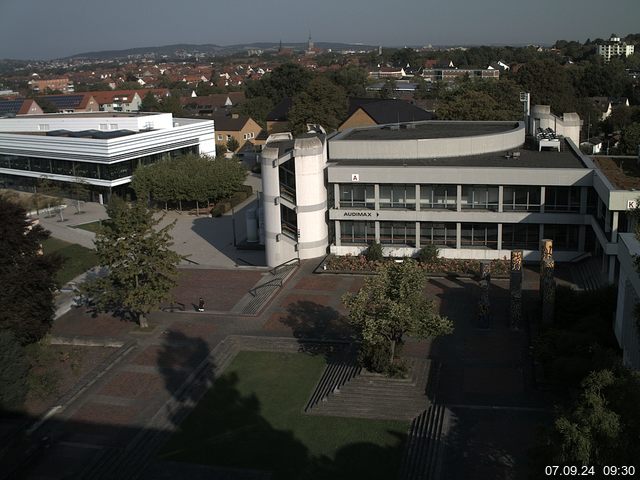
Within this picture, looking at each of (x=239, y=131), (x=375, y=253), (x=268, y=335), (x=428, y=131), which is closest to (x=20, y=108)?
(x=239, y=131)

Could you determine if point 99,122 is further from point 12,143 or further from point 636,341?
point 636,341

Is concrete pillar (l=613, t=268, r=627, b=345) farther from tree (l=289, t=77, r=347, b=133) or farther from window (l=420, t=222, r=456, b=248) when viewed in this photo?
tree (l=289, t=77, r=347, b=133)

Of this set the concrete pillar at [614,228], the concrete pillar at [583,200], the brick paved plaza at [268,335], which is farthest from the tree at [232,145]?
the concrete pillar at [614,228]

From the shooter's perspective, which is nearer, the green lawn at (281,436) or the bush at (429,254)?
the green lawn at (281,436)

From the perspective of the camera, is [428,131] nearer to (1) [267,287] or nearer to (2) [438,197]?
(2) [438,197]

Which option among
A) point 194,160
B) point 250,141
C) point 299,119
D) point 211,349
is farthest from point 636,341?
point 250,141

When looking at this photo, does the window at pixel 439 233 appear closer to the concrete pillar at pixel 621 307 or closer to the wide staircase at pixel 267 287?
the wide staircase at pixel 267 287
